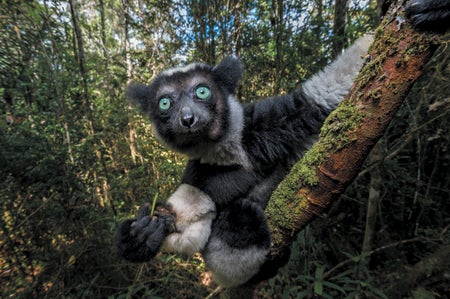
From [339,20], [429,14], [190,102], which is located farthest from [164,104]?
[339,20]

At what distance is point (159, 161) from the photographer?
4070mm

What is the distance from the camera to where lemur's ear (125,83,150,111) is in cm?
224

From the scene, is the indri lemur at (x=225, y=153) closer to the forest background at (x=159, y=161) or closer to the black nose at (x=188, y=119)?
the black nose at (x=188, y=119)

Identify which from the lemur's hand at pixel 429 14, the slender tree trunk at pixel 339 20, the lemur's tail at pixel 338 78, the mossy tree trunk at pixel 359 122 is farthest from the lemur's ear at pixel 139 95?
the slender tree trunk at pixel 339 20

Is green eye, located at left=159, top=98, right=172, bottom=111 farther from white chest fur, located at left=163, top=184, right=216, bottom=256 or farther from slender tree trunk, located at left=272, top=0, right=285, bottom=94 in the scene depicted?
slender tree trunk, located at left=272, top=0, right=285, bottom=94

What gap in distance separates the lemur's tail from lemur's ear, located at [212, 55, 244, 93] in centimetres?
71

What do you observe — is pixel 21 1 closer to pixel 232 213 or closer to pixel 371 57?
pixel 232 213

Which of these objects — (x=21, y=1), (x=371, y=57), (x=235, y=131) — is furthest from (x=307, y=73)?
(x=21, y=1)

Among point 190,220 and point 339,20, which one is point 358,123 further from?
point 339,20

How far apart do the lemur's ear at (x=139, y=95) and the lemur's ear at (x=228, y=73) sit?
2.14 ft

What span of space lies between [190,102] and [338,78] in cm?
107

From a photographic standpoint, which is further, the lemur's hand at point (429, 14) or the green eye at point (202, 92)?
the green eye at point (202, 92)

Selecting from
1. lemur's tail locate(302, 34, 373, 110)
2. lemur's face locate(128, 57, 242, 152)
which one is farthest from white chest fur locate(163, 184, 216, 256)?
lemur's tail locate(302, 34, 373, 110)

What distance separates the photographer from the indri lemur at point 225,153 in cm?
158
